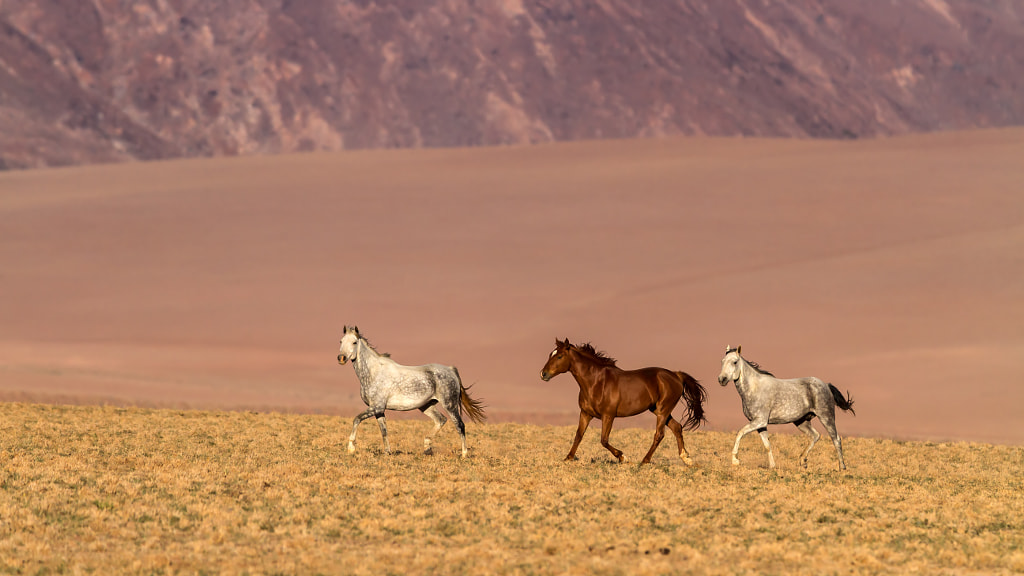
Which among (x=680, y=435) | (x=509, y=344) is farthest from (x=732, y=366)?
(x=509, y=344)

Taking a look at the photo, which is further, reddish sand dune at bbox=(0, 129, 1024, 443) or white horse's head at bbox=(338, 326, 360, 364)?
reddish sand dune at bbox=(0, 129, 1024, 443)

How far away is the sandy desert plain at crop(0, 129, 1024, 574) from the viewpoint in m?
17.4

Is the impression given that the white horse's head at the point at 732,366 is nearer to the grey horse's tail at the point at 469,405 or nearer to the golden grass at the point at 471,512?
the golden grass at the point at 471,512

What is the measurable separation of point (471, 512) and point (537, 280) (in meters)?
58.0

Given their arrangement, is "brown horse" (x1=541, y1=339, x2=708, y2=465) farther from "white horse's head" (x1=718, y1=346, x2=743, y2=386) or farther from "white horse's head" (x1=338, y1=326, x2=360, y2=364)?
"white horse's head" (x1=338, y1=326, x2=360, y2=364)

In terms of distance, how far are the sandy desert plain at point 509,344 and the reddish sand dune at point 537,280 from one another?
1.05 ft

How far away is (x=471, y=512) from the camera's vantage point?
18625mm

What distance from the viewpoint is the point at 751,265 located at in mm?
77250

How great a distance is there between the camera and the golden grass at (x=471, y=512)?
15984 mm

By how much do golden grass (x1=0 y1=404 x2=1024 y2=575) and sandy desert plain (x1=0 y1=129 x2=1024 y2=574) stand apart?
0.26 feet

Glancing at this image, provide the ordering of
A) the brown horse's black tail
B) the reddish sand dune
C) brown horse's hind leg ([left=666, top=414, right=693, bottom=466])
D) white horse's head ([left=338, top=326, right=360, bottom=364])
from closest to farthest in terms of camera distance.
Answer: brown horse's hind leg ([left=666, top=414, right=693, bottom=466])
the brown horse's black tail
white horse's head ([left=338, top=326, right=360, bottom=364])
the reddish sand dune

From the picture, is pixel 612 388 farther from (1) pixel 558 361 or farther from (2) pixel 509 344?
(2) pixel 509 344

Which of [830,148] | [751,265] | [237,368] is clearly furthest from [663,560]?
[830,148]

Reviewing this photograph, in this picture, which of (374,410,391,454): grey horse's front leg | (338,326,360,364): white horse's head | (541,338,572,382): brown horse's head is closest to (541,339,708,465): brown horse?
(541,338,572,382): brown horse's head
